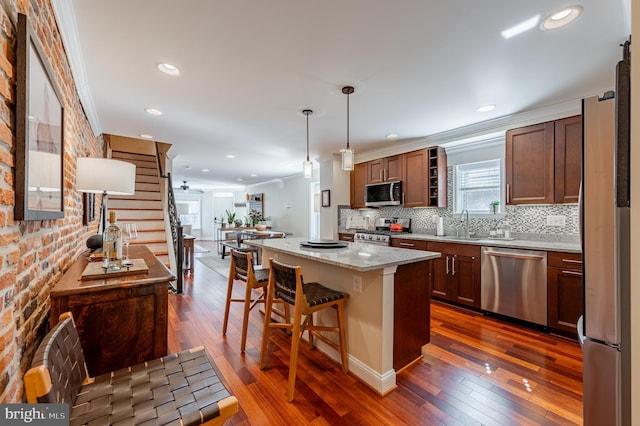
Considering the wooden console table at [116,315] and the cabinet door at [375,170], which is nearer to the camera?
the wooden console table at [116,315]

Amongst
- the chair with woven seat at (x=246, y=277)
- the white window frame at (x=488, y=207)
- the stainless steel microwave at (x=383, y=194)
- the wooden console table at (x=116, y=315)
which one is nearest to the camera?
the wooden console table at (x=116, y=315)

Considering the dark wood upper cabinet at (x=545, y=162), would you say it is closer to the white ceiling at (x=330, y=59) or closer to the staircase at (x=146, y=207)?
the white ceiling at (x=330, y=59)

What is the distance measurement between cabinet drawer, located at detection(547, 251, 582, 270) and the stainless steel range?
1.96m

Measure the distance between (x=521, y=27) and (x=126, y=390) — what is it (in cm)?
287

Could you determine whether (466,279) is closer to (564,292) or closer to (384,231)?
(564,292)

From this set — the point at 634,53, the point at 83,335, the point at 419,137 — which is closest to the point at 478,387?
the point at 634,53

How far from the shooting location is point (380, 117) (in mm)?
3316

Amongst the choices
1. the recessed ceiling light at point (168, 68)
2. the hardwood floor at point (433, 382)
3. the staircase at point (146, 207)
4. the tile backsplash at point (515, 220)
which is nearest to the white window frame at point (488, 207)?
the tile backsplash at point (515, 220)

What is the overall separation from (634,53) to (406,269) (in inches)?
63.3

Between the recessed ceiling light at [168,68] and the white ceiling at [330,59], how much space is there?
0.06 metres

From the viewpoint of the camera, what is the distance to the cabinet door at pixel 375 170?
4855mm

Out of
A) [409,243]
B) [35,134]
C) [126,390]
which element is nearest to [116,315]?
[126,390]

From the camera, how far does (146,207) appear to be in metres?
5.38

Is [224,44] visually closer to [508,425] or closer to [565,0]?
[565,0]
